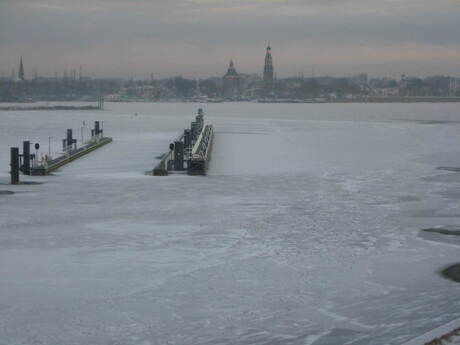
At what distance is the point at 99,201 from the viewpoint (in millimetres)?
23406

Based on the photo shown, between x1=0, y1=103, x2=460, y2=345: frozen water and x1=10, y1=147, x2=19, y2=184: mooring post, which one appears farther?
x1=10, y1=147, x2=19, y2=184: mooring post

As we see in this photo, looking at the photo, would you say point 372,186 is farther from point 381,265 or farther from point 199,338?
point 199,338

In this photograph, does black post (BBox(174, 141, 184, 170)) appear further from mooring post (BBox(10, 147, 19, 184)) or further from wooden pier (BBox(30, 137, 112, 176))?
mooring post (BBox(10, 147, 19, 184))

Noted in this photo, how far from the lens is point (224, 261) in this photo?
15070 millimetres

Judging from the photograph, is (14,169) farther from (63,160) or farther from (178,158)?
(63,160)

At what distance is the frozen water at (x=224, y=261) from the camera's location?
1101 cm

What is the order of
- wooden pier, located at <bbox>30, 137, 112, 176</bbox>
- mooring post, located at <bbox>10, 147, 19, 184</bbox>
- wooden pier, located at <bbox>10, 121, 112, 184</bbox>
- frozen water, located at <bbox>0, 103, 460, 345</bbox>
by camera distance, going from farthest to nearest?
wooden pier, located at <bbox>30, 137, 112, 176</bbox>
wooden pier, located at <bbox>10, 121, 112, 184</bbox>
mooring post, located at <bbox>10, 147, 19, 184</bbox>
frozen water, located at <bbox>0, 103, 460, 345</bbox>

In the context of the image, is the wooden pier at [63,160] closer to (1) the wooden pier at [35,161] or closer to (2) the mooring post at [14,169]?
(1) the wooden pier at [35,161]

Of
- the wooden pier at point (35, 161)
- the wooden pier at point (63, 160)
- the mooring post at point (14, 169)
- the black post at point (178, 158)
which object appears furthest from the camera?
the black post at point (178, 158)

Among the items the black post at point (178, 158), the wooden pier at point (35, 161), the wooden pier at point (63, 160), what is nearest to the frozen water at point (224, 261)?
the wooden pier at point (35, 161)

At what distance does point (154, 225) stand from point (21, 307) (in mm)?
7594

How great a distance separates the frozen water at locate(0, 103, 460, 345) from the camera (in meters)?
11.0

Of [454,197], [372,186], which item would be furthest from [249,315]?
[372,186]

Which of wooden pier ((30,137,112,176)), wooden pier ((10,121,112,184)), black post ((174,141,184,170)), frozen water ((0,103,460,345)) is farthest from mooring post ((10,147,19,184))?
black post ((174,141,184,170))
